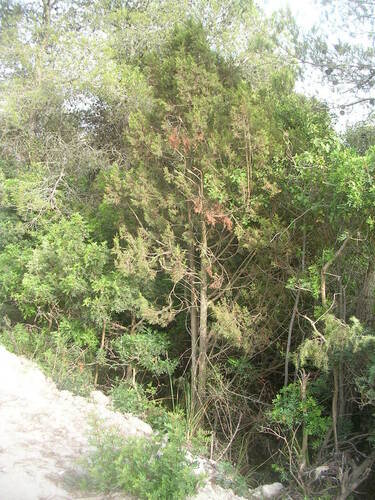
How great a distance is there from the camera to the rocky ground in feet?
12.2

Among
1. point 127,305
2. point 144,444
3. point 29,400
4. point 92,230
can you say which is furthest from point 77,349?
point 144,444

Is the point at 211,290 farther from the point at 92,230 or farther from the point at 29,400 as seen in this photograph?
the point at 29,400

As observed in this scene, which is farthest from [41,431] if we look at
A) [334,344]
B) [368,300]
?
[368,300]

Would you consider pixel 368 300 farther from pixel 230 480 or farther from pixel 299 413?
pixel 230 480

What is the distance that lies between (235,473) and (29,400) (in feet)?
7.83

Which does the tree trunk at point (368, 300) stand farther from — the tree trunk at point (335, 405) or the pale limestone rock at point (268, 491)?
the pale limestone rock at point (268, 491)

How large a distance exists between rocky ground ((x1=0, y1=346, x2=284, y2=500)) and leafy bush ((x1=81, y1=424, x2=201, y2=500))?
6.5 inches

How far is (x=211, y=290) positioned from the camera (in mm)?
7637

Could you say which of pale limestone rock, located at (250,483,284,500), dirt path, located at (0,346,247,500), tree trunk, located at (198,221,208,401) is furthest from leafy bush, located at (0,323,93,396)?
pale limestone rock, located at (250,483,284,500)

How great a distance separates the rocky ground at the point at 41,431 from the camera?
371 centimetres

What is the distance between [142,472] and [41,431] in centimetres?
151

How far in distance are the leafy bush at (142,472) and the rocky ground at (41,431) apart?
0.16m

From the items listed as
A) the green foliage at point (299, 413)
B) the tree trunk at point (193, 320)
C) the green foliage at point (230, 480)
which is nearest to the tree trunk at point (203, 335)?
the tree trunk at point (193, 320)

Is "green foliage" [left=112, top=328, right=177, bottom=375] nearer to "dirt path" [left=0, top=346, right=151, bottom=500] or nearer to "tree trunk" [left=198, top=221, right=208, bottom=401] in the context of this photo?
"tree trunk" [left=198, top=221, right=208, bottom=401]
